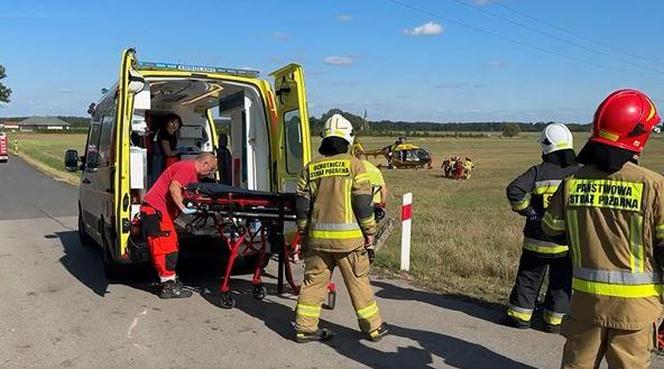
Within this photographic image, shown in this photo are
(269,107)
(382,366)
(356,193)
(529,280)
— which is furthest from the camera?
(269,107)

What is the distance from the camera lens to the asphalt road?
193 inches

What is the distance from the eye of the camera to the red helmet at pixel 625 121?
10.2 feet

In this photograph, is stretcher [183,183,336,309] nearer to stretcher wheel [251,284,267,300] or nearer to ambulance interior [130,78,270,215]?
stretcher wheel [251,284,267,300]

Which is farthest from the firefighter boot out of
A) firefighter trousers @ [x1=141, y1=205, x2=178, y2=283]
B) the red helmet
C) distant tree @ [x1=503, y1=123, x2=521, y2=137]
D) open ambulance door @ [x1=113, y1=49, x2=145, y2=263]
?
distant tree @ [x1=503, y1=123, x2=521, y2=137]

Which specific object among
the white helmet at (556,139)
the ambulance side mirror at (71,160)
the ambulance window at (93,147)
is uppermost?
the white helmet at (556,139)

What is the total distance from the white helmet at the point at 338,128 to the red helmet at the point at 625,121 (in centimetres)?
235

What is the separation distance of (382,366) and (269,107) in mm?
3631

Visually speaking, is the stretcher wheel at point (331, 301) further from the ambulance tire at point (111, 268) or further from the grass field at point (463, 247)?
the ambulance tire at point (111, 268)

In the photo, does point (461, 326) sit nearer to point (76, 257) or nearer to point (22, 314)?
point (22, 314)

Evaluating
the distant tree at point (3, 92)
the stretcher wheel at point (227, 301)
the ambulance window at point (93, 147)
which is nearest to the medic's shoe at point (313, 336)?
the stretcher wheel at point (227, 301)

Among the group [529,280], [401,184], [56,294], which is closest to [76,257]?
[56,294]

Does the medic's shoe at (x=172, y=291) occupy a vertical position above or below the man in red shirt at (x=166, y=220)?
below

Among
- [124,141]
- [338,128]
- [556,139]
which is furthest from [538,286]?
[124,141]

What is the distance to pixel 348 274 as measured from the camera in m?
5.27
